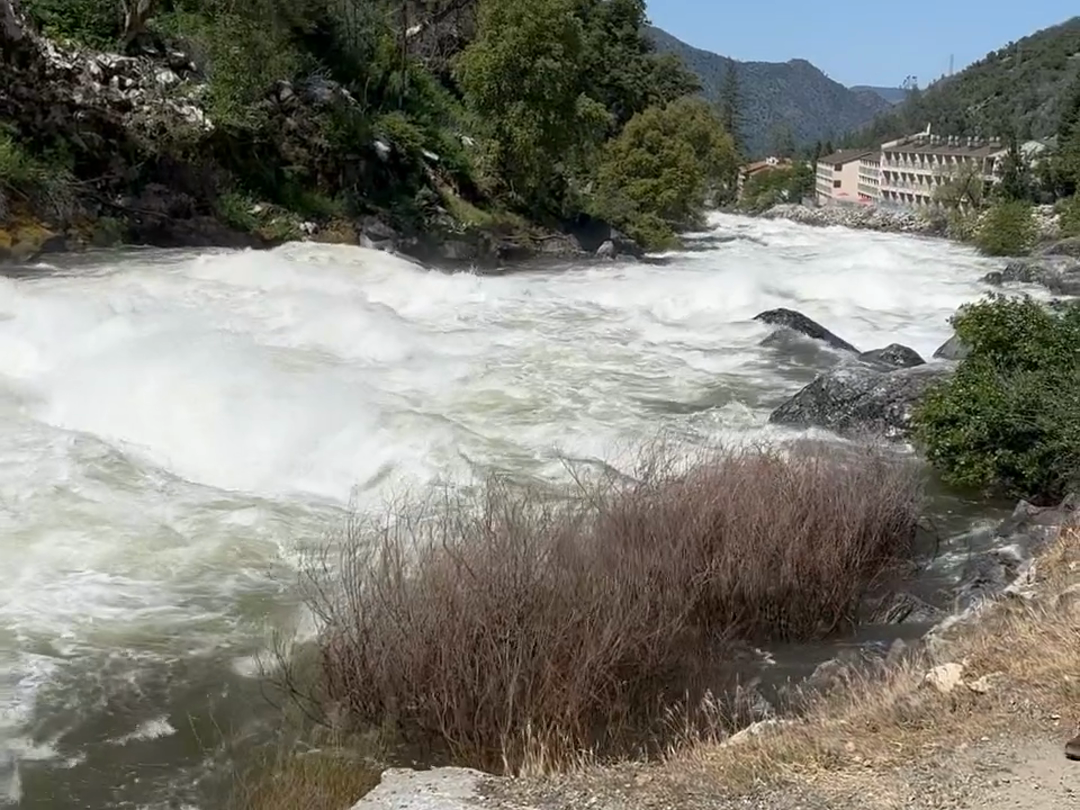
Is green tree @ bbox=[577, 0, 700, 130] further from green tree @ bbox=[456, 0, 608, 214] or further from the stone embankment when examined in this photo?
the stone embankment

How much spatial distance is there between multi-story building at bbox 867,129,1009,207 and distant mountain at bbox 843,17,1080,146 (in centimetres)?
1122

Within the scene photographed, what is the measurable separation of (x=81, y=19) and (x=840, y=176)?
128065 mm

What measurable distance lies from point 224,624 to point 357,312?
10.8 m

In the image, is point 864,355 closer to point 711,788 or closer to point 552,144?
point 711,788

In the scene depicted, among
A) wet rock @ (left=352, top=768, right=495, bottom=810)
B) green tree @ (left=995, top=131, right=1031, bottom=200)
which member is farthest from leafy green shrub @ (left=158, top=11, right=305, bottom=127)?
green tree @ (left=995, top=131, right=1031, bottom=200)

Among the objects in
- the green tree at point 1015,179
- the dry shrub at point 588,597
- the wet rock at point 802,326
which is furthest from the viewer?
the green tree at point 1015,179

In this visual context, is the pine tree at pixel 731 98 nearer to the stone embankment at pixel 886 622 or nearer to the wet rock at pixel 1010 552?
the stone embankment at pixel 886 622

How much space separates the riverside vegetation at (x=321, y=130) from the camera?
25.7 metres

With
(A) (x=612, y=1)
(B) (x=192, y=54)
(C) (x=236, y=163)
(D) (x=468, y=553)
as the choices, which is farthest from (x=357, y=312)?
(A) (x=612, y=1)

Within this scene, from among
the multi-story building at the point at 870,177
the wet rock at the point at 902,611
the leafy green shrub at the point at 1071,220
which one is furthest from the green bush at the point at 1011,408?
the multi-story building at the point at 870,177

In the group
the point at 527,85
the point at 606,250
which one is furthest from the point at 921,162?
the point at 527,85

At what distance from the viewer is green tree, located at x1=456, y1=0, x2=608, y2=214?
34.2 meters

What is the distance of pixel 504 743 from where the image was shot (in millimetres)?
5695

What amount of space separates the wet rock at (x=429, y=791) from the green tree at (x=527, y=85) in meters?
31.3
